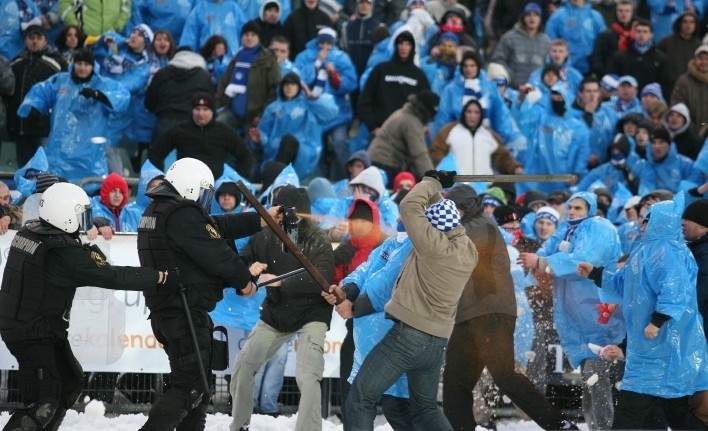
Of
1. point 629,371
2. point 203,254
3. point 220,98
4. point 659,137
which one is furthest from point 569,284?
point 220,98

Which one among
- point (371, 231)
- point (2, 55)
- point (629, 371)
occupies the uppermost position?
point (2, 55)

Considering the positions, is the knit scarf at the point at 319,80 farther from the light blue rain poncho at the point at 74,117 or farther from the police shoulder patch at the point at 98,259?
the police shoulder patch at the point at 98,259

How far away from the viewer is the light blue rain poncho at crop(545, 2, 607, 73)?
1875 cm

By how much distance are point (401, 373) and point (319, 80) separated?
23.7ft

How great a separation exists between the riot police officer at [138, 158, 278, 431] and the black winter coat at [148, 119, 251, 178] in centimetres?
449

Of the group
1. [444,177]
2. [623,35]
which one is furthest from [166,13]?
[444,177]

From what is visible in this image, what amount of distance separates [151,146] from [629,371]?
20.3 feet

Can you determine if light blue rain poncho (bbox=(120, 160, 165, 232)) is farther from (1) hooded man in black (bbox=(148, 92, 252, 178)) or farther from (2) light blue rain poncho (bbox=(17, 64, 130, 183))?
(2) light blue rain poncho (bbox=(17, 64, 130, 183))

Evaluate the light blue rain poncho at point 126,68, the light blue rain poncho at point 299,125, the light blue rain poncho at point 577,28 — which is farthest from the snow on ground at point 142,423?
the light blue rain poncho at point 577,28

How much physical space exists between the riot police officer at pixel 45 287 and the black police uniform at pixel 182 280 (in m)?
0.25

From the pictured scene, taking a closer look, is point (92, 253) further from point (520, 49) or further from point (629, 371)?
point (520, 49)

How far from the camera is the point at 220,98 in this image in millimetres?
15984

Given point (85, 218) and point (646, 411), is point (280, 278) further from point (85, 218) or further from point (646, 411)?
point (646, 411)

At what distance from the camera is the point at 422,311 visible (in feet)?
30.3
